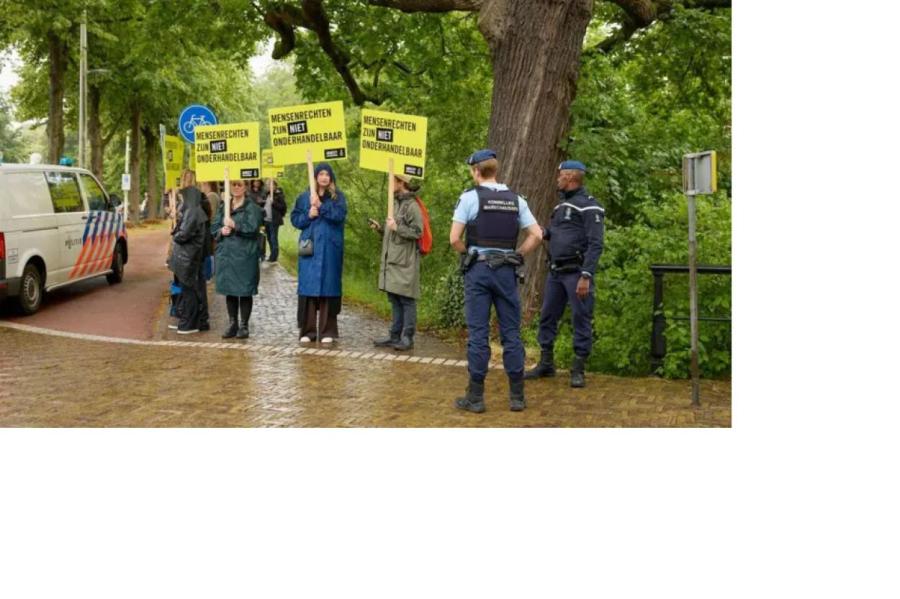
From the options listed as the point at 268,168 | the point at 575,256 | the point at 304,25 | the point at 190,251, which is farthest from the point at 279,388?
the point at 304,25

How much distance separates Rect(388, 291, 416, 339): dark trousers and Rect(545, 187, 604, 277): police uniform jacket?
6.77 ft

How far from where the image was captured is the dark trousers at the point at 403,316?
30.1 feet

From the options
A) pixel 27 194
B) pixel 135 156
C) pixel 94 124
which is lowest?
pixel 27 194

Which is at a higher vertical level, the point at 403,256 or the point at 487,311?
the point at 403,256

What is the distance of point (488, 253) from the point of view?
641cm

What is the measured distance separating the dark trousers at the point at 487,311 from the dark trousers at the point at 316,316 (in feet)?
10.0

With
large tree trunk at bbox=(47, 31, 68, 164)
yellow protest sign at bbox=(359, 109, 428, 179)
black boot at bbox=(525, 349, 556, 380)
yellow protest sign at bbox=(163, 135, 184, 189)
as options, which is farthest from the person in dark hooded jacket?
large tree trunk at bbox=(47, 31, 68, 164)

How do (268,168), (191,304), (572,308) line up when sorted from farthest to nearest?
(268,168)
(191,304)
(572,308)

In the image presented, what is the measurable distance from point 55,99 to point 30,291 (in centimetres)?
887

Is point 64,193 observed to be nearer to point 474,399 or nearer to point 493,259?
point 474,399

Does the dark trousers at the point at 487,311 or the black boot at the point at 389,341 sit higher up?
the dark trousers at the point at 487,311

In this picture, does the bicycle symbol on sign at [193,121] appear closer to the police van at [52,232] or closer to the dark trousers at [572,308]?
the police van at [52,232]

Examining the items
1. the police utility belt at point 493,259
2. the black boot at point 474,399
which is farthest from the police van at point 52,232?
the police utility belt at point 493,259
